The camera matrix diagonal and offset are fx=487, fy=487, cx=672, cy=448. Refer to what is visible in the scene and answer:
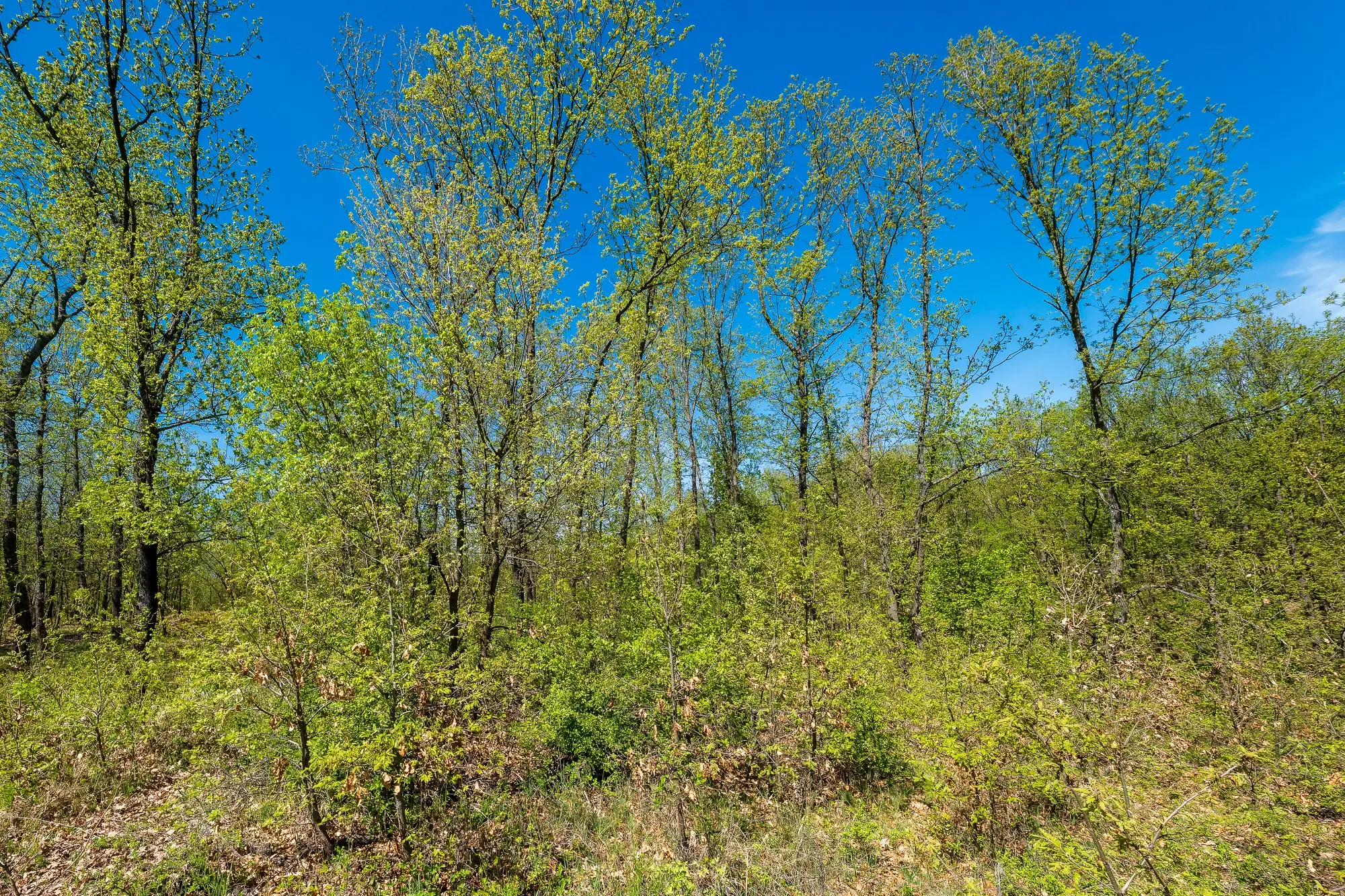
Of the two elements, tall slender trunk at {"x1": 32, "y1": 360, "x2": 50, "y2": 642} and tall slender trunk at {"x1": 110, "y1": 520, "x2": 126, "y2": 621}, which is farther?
tall slender trunk at {"x1": 32, "y1": 360, "x2": 50, "y2": 642}

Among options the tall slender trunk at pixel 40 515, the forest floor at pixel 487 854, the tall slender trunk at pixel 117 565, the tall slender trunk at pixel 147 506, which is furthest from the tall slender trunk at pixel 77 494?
the forest floor at pixel 487 854

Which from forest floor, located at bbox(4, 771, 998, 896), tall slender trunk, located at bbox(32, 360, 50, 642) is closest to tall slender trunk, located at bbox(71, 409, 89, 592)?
tall slender trunk, located at bbox(32, 360, 50, 642)

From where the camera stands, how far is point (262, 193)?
12.3 metres

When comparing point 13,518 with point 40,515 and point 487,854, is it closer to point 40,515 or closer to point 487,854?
point 40,515

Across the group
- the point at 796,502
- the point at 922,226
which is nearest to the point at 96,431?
the point at 796,502

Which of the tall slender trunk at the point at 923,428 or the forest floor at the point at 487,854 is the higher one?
the tall slender trunk at the point at 923,428

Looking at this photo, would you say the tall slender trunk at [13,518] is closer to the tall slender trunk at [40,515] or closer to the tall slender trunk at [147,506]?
the tall slender trunk at [40,515]

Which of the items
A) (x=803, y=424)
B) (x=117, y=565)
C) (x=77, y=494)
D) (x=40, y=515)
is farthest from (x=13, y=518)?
(x=803, y=424)

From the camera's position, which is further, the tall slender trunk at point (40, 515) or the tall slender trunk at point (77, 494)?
the tall slender trunk at point (77, 494)

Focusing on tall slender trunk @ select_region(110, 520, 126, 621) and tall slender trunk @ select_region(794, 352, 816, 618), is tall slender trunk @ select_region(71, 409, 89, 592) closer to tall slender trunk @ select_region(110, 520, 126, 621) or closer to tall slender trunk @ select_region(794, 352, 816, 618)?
tall slender trunk @ select_region(110, 520, 126, 621)

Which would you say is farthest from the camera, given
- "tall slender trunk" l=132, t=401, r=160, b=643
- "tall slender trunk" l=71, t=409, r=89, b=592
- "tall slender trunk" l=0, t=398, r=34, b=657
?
"tall slender trunk" l=71, t=409, r=89, b=592

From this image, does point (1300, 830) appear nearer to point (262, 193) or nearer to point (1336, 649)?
point (1336, 649)

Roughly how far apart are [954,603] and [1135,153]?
515 inches

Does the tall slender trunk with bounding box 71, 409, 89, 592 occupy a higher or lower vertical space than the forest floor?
higher
